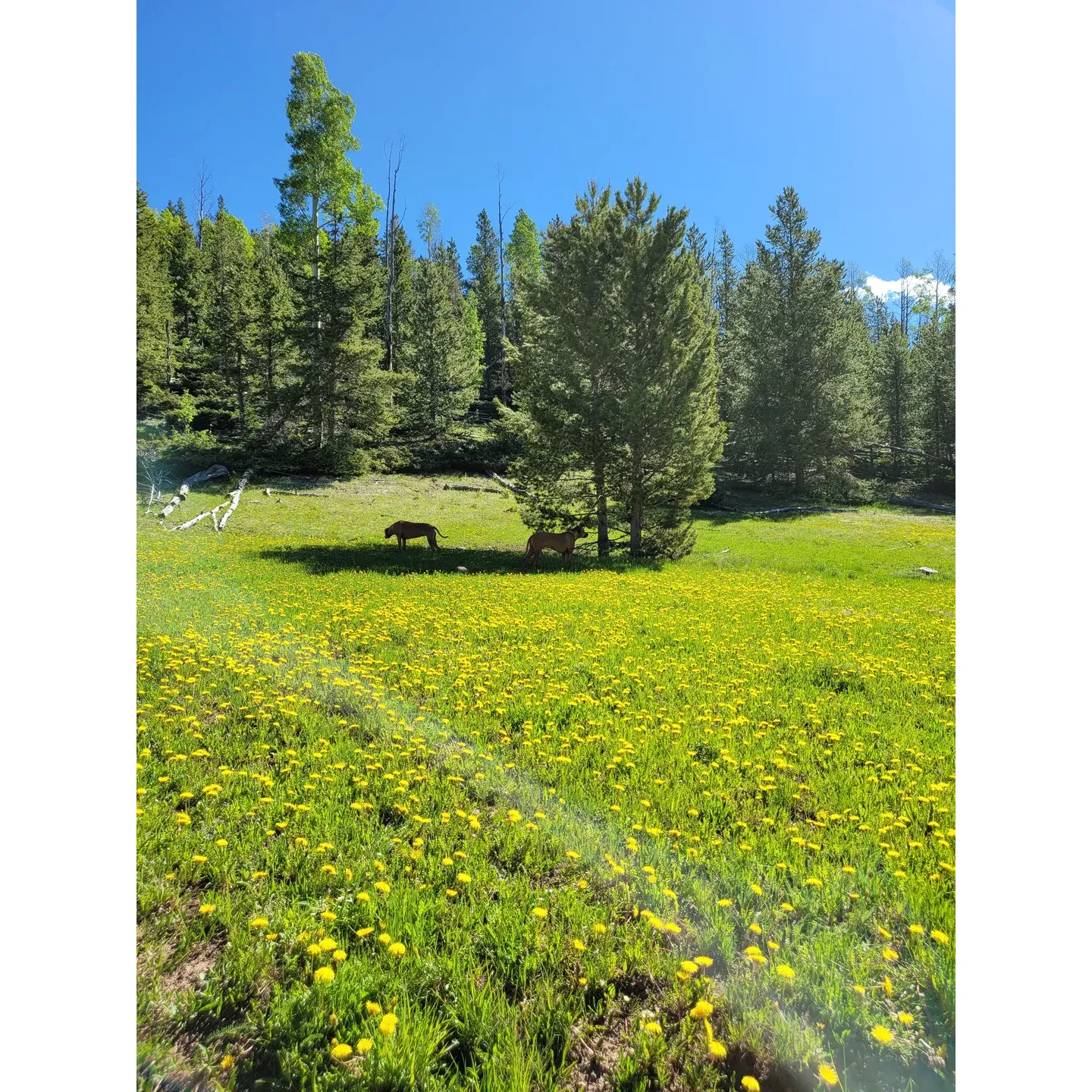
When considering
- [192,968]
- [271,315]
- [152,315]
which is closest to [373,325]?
[271,315]

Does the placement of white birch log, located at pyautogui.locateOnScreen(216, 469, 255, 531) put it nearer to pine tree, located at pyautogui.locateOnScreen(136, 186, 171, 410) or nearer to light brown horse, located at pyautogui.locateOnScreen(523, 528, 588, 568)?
pine tree, located at pyautogui.locateOnScreen(136, 186, 171, 410)

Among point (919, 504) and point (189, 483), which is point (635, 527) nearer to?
point (919, 504)

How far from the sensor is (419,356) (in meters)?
18.3

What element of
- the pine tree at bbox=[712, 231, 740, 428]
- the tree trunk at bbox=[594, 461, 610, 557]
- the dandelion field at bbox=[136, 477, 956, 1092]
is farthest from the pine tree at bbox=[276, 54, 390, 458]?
the tree trunk at bbox=[594, 461, 610, 557]

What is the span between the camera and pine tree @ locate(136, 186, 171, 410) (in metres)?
2.61

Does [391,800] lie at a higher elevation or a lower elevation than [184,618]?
lower

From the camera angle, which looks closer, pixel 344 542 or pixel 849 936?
pixel 849 936

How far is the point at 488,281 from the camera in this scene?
7.82 metres

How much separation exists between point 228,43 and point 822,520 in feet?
13.6

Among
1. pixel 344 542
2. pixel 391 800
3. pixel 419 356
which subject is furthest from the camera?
pixel 419 356

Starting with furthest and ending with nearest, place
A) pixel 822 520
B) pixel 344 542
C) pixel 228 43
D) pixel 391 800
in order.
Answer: pixel 344 542 < pixel 822 520 < pixel 228 43 < pixel 391 800

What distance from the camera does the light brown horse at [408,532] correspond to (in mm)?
7816
